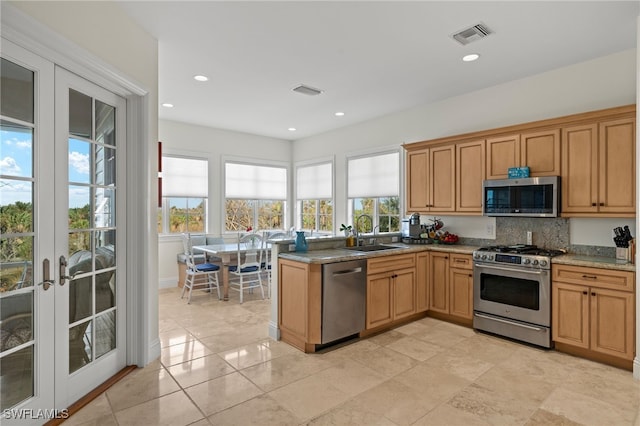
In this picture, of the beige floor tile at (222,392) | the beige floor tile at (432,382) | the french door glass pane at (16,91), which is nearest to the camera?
the french door glass pane at (16,91)

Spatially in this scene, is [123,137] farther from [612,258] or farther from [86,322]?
[612,258]

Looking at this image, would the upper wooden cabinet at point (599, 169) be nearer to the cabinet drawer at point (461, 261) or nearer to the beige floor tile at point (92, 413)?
the cabinet drawer at point (461, 261)

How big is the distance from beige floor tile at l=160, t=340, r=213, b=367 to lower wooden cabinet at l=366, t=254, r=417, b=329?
169cm

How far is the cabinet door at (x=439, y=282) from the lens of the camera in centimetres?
426

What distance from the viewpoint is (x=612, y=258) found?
3.40 m

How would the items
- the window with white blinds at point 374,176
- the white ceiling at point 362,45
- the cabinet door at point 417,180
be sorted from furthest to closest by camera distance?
the window with white blinds at point 374,176 → the cabinet door at point 417,180 → the white ceiling at point 362,45

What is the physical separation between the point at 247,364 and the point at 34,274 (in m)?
1.75

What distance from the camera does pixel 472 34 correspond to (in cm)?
311

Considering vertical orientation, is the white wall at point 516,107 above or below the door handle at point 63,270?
above

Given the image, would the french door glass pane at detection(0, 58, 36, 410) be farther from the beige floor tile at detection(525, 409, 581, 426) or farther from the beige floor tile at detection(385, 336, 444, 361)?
the beige floor tile at detection(525, 409, 581, 426)

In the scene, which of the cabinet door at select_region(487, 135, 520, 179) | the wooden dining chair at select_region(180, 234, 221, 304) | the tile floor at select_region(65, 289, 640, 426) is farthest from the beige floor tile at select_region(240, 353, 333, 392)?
the cabinet door at select_region(487, 135, 520, 179)

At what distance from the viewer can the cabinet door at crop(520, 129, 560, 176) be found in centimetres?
360

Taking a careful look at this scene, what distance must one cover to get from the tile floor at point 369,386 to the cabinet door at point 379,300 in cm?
19

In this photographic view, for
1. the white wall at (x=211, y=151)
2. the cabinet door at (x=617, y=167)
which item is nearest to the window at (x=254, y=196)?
the white wall at (x=211, y=151)
